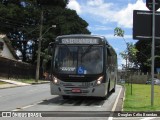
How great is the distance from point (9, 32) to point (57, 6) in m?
9.61

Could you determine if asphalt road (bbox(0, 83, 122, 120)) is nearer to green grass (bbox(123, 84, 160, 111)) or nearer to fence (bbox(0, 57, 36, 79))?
green grass (bbox(123, 84, 160, 111))

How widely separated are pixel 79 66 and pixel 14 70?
38.5m

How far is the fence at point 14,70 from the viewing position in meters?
56.0

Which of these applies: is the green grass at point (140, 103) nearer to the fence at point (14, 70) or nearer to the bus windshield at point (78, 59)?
the bus windshield at point (78, 59)

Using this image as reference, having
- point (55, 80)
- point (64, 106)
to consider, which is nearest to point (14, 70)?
point (55, 80)

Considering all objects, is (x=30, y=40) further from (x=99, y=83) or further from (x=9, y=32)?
(x=99, y=83)

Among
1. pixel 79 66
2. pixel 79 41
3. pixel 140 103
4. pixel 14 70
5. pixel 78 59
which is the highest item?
pixel 79 41

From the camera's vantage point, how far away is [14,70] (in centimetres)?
5975

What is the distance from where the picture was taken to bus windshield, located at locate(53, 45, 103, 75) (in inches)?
874

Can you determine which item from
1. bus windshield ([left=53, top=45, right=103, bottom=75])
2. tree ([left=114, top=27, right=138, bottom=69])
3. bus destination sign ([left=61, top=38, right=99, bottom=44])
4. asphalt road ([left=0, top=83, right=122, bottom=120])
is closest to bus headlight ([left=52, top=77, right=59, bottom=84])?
bus windshield ([left=53, top=45, right=103, bottom=75])

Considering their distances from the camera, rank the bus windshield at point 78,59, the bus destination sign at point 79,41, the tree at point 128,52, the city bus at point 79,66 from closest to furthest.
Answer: the city bus at point 79,66
the bus windshield at point 78,59
the bus destination sign at point 79,41
the tree at point 128,52

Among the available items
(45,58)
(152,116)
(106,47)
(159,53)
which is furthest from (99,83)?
(159,53)

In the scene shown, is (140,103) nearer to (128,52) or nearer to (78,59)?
(78,59)

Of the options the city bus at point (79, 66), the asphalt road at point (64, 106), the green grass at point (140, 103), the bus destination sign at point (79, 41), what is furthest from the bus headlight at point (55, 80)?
the green grass at point (140, 103)
